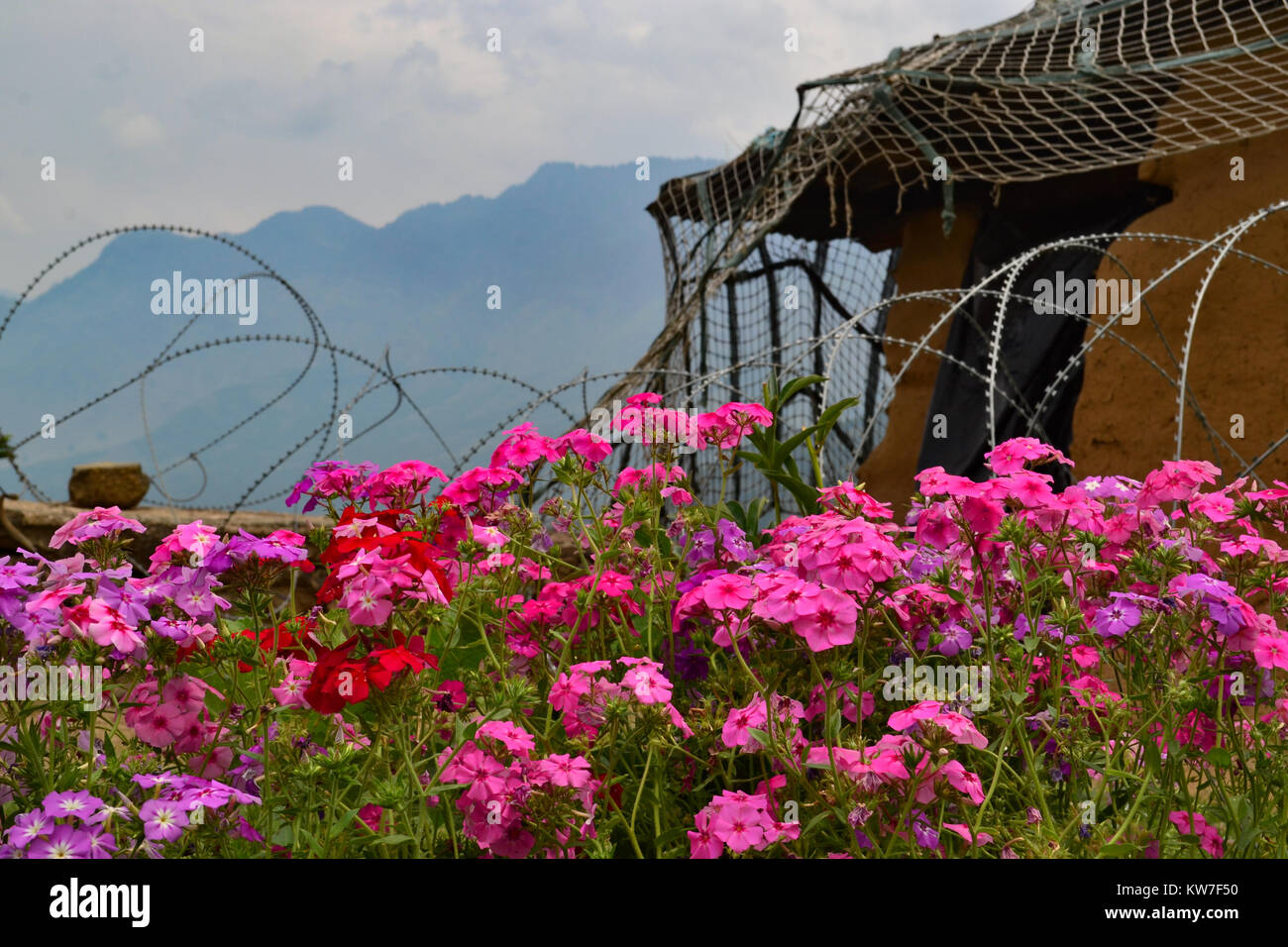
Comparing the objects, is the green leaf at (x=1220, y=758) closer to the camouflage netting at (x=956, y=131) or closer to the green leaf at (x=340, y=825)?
the green leaf at (x=340, y=825)

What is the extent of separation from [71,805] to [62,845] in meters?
0.04

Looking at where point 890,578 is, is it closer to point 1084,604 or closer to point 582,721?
point 582,721

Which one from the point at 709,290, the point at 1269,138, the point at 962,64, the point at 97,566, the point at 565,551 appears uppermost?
the point at 962,64

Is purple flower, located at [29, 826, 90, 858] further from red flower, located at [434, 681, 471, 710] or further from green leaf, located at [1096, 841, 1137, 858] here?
green leaf, located at [1096, 841, 1137, 858]

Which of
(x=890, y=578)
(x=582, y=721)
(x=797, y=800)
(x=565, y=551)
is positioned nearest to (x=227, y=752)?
(x=582, y=721)

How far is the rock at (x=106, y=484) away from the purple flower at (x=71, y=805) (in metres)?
7.71

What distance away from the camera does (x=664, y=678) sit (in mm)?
1229

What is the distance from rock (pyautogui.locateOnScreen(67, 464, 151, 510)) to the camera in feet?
26.4

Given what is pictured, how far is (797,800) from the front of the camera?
1.24 m

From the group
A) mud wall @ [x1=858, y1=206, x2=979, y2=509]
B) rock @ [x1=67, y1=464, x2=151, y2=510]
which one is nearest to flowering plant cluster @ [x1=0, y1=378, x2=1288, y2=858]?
mud wall @ [x1=858, y1=206, x2=979, y2=509]

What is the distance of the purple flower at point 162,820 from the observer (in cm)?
100

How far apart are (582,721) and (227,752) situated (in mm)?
440

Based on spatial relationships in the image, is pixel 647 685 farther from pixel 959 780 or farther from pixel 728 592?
pixel 959 780
